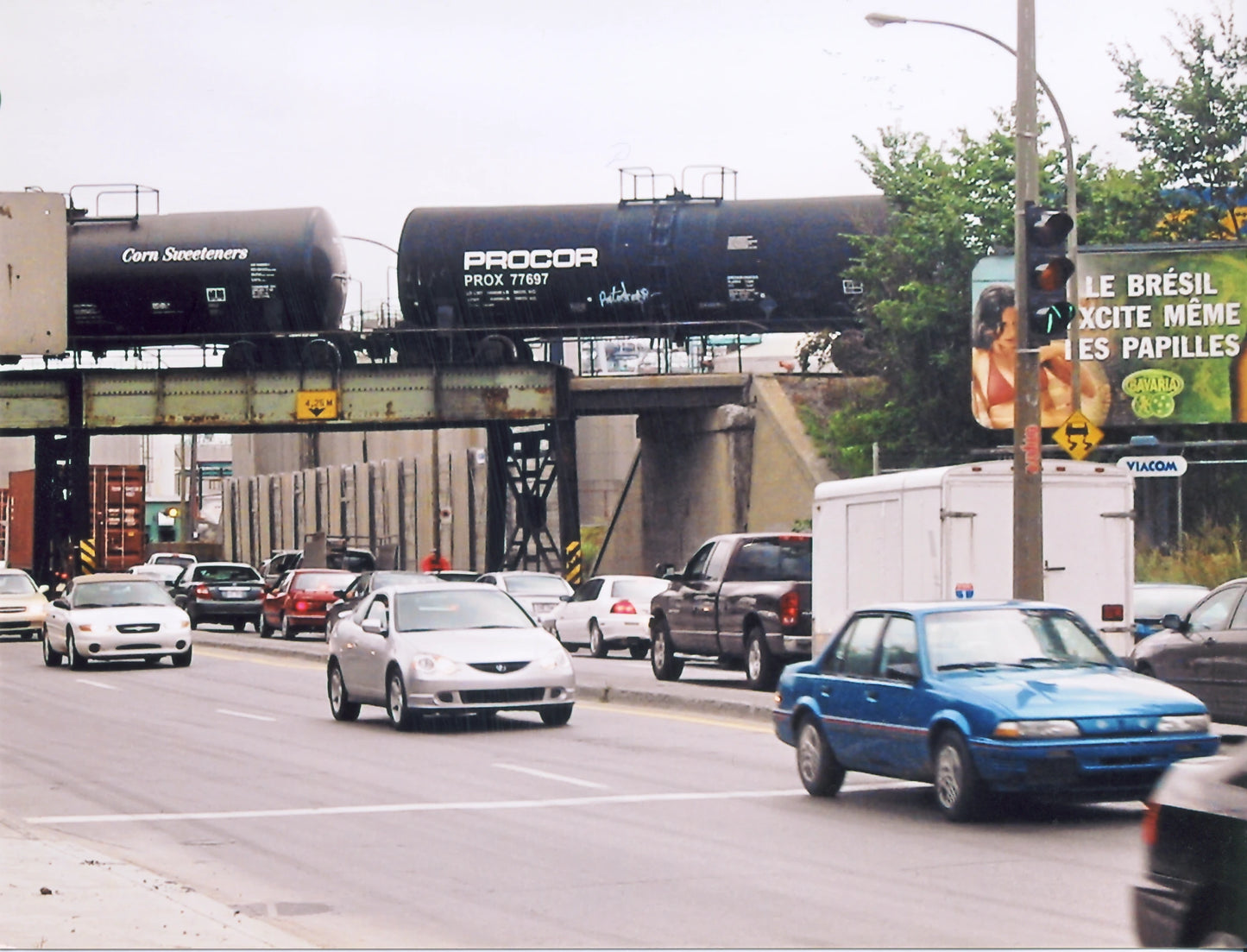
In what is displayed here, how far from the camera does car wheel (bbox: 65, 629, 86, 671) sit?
102ft

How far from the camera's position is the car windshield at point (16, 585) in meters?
40.9

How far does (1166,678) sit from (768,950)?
428 inches

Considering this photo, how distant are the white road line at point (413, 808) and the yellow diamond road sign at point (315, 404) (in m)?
31.4

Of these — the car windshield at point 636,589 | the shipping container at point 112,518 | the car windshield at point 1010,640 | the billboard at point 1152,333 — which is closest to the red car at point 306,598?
the car windshield at point 636,589

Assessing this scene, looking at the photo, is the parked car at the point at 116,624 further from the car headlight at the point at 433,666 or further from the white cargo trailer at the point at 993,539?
the white cargo trailer at the point at 993,539

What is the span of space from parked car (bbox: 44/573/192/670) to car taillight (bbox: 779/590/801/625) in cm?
1167

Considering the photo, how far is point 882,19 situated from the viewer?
2094cm

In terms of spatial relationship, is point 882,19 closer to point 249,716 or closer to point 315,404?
point 249,716

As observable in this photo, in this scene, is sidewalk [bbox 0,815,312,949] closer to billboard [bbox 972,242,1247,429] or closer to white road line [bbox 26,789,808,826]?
white road line [bbox 26,789,808,826]

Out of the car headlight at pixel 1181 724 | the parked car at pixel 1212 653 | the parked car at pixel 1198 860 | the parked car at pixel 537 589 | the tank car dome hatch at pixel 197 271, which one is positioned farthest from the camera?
the tank car dome hatch at pixel 197 271

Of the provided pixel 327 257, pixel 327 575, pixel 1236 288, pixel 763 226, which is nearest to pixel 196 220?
pixel 327 257

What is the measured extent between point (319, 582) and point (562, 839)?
98.8ft

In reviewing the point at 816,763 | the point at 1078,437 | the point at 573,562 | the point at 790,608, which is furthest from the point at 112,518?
the point at 816,763

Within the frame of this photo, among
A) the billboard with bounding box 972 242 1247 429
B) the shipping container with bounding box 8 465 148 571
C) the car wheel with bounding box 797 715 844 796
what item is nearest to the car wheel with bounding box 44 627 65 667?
the billboard with bounding box 972 242 1247 429
